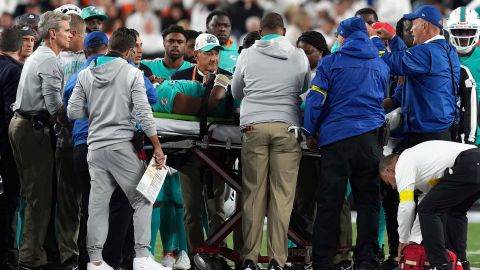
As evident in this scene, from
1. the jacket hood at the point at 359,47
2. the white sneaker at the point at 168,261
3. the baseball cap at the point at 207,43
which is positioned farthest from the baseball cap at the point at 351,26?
the white sneaker at the point at 168,261

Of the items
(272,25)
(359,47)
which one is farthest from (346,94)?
(272,25)

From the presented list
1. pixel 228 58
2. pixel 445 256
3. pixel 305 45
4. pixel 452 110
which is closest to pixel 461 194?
pixel 445 256

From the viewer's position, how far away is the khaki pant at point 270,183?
337 inches

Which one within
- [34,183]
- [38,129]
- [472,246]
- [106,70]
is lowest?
[472,246]

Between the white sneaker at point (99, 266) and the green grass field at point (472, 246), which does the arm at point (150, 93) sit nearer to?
the white sneaker at point (99, 266)

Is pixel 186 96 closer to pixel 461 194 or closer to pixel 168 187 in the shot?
pixel 168 187

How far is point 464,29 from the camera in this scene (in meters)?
9.52

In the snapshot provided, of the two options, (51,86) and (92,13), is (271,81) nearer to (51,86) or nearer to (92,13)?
(51,86)

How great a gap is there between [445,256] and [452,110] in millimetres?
1393

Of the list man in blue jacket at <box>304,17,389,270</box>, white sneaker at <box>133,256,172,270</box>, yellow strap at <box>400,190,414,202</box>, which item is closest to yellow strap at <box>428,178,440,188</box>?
yellow strap at <box>400,190,414,202</box>

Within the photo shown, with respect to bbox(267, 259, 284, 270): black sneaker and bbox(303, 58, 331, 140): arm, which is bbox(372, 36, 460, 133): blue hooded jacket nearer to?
bbox(303, 58, 331, 140): arm

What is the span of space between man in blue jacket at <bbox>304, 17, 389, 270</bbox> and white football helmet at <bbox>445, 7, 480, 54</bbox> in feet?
3.98

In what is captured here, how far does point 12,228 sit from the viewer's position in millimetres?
9297

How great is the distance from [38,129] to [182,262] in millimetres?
1699
